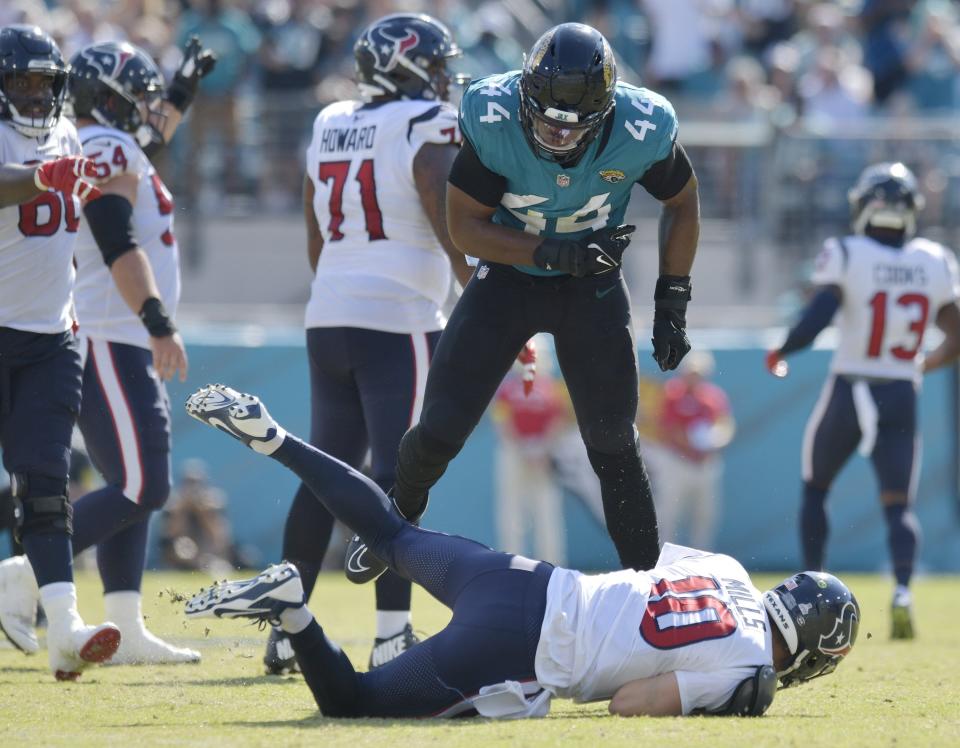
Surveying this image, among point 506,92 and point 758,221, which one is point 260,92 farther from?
point 506,92

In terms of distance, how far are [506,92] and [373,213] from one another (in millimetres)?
1146

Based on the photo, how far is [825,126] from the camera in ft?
46.4

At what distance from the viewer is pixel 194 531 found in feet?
39.1

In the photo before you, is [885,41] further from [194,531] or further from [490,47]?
[194,531]

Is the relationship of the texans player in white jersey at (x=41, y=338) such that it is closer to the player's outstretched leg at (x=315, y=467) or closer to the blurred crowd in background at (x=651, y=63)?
the player's outstretched leg at (x=315, y=467)

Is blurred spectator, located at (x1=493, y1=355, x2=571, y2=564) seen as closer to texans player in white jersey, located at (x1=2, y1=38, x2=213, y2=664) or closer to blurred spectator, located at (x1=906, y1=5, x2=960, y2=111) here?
blurred spectator, located at (x1=906, y1=5, x2=960, y2=111)

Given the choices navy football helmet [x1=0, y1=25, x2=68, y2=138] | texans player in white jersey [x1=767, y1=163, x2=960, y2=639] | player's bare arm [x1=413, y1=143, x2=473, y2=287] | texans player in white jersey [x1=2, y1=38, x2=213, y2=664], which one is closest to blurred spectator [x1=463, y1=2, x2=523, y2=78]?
texans player in white jersey [x1=767, y1=163, x2=960, y2=639]

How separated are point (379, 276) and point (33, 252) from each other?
1.32 m

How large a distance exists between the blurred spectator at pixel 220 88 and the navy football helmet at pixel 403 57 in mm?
6170

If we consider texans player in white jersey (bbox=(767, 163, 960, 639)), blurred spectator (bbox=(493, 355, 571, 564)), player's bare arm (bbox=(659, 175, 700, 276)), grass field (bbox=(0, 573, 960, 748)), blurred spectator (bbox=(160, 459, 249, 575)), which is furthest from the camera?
blurred spectator (bbox=(493, 355, 571, 564))

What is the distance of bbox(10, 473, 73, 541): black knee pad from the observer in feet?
18.3

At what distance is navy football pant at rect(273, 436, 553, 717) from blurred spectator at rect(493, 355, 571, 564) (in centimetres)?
777

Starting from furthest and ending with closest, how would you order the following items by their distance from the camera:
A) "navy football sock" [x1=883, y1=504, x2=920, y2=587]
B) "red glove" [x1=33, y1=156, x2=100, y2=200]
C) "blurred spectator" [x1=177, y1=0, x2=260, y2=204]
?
"blurred spectator" [x1=177, y1=0, x2=260, y2=204], "navy football sock" [x1=883, y1=504, x2=920, y2=587], "red glove" [x1=33, y1=156, x2=100, y2=200]

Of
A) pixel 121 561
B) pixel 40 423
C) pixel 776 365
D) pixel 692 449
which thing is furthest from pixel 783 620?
pixel 692 449
